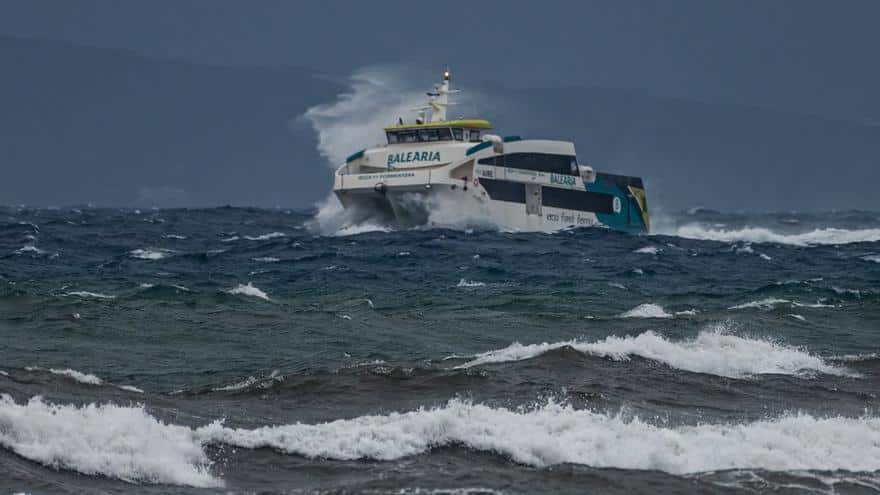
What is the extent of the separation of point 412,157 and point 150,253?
18.5 metres

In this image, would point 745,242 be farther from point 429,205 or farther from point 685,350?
point 685,350

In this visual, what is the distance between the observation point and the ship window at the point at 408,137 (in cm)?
6531

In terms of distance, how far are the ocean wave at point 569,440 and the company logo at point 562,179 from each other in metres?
47.8

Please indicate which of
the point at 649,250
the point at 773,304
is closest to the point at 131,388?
the point at 773,304

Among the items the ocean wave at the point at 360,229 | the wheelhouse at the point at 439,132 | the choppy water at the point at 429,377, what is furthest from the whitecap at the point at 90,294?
the wheelhouse at the point at 439,132

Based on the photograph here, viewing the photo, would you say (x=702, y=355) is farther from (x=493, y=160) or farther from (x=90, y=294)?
(x=493, y=160)

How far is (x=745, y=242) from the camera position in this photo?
235 feet

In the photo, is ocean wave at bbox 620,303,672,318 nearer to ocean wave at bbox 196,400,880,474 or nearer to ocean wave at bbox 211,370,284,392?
ocean wave at bbox 211,370,284,392

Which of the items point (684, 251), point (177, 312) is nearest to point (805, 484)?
point (177, 312)

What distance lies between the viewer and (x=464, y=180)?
61.7 meters

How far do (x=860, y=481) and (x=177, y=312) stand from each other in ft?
58.1

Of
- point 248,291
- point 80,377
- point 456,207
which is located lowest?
point 80,377

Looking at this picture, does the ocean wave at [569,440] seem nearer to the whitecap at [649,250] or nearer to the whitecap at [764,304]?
the whitecap at [764,304]

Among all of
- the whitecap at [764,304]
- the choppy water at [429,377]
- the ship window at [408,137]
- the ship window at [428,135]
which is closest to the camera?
the choppy water at [429,377]
